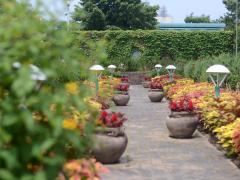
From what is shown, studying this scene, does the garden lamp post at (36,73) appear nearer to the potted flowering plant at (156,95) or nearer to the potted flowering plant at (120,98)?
the potted flowering plant at (120,98)

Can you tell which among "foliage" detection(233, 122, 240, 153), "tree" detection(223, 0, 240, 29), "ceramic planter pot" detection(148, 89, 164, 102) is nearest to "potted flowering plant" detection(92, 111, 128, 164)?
"foliage" detection(233, 122, 240, 153)

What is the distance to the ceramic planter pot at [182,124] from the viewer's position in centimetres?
1074

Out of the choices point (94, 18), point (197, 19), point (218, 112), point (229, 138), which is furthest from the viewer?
point (197, 19)

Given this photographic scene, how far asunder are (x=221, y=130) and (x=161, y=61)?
2682 cm

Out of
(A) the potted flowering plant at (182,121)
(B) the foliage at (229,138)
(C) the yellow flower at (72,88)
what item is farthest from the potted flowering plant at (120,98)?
(C) the yellow flower at (72,88)

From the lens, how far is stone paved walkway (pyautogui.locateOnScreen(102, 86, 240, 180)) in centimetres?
716

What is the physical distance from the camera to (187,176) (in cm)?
708

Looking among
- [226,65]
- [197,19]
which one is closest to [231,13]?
[226,65]

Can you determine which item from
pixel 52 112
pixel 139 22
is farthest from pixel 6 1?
pixel 139 22

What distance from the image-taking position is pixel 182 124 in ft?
35.2

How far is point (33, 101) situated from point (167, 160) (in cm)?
640

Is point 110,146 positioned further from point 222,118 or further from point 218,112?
point 218,112

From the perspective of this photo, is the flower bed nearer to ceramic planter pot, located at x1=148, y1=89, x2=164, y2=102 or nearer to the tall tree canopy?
ceramic planter pot, located at x1=148, y1=89, x2=164, y2=102

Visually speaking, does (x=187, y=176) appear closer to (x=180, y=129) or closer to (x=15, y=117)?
(x=180, y=129)
